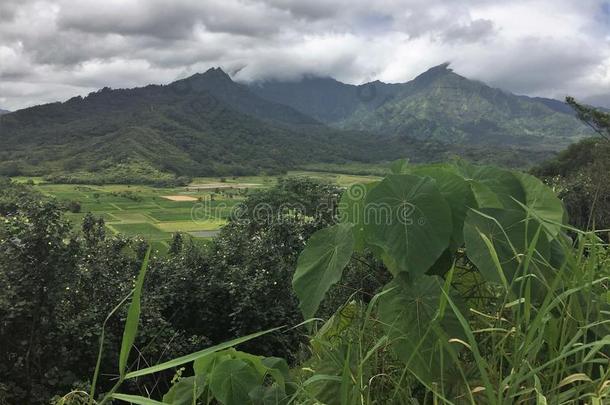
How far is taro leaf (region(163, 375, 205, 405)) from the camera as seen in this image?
0.82 m

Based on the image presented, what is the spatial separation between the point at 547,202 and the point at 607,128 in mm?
35067

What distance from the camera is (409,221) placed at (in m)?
0.81

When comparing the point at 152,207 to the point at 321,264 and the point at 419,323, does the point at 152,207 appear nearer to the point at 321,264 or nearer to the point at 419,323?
the point at 321,264

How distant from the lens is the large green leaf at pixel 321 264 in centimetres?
84

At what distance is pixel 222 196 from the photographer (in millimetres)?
70812

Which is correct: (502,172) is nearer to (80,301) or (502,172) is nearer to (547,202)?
(547,202)

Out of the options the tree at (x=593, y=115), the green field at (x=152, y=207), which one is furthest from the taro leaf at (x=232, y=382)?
the green field at (x=152, y=207)

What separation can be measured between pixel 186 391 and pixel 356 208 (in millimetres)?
472

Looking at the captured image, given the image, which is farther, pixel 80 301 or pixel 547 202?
pixel 80 301

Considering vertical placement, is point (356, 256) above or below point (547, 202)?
below

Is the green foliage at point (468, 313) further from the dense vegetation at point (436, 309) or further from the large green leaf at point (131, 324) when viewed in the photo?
the large green leaf at point (131, 324)

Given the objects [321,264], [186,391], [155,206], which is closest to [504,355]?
[321,264]

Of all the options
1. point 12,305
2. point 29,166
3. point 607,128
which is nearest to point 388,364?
point 12,305

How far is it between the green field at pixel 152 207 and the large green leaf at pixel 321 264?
35.9 meters
